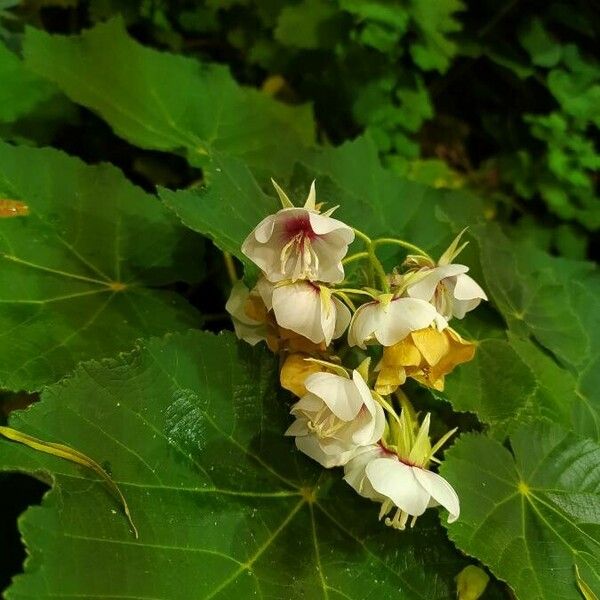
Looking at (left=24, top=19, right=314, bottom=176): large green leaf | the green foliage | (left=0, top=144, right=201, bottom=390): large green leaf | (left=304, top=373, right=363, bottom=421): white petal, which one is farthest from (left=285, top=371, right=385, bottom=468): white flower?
(left=24, top=19, right=314, bottom=176): large green leaf

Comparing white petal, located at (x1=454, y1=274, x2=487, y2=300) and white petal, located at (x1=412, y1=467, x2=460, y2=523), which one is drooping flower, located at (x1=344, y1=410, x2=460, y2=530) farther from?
white petal, located at (x1=454, y1=274, x2=487, y2=300)

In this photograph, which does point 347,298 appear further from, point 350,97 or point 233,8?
point 233,8

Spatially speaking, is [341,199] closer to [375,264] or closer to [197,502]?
[375,264]

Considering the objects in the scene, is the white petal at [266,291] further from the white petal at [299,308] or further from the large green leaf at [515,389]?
the large green leaf at [515,389]

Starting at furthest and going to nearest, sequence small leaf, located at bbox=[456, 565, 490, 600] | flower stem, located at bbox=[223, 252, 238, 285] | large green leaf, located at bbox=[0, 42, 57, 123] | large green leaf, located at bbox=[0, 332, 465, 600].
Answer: large green leaf, located at bbox=[0, 42, 57, 123], flower stem, located at bbox=[223, 252, 238, 285], small leaf, located at bbox=[456, 565, 490, 600], large green leaf, located at bbox=[0, 332, 465, 600]

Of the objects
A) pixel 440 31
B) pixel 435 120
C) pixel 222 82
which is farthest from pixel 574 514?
→ pixel 435 120

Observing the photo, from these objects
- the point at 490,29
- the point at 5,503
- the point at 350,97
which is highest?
the point at 490,29
